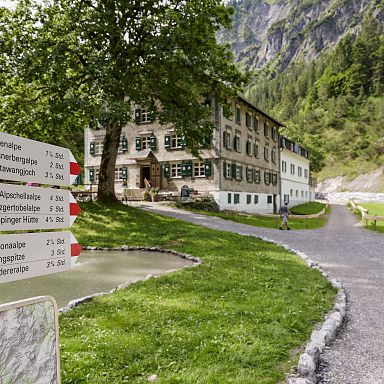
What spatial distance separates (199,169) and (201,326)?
2941cm

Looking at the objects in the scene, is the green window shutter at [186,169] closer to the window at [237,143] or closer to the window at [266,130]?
the window at [237,143]

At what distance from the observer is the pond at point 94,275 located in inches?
342

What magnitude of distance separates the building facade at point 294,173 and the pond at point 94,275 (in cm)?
3795

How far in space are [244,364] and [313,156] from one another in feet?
227

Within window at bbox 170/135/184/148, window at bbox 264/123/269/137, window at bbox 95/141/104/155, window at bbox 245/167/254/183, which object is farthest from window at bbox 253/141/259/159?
window at bbox 95/141/104/155

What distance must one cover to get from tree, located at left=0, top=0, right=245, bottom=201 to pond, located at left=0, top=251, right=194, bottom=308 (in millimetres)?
8827

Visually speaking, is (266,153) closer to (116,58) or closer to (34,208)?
(116,58)

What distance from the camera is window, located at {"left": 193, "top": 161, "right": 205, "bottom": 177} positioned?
3488 centimetres

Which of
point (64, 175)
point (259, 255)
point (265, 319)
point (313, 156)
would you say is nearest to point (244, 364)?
point (265, 319)

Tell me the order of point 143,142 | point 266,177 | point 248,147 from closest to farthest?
point 143,142 → point 248,147 → point 266,177

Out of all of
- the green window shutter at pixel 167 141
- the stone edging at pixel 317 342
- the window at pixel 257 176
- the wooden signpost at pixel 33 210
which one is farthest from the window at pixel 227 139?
the wooden signpost at pixel 33 210

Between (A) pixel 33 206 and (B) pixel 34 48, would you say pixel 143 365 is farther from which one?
(B) pixel 34 48

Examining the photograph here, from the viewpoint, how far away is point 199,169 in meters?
35.1

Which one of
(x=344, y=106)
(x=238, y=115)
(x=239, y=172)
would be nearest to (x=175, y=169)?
(x=239, y=172)
